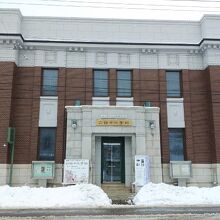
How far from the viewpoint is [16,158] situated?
23.0 meters

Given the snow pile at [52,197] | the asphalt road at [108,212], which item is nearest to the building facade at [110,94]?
the snow pile at [52,197]

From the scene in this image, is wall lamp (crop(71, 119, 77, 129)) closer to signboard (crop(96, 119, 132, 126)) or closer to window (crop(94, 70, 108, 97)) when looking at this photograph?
signboard (crop(96, 119, 132, 126))

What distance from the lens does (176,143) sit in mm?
24438

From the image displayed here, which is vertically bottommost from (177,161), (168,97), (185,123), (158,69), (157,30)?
(177,161)

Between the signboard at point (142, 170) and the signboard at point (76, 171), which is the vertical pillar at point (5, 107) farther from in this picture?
the signboard at point (142, 170)

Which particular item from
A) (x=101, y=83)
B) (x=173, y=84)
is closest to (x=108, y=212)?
(x=101, y=83)

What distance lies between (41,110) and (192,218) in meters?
14.9

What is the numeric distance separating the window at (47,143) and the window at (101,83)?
13.8 feet

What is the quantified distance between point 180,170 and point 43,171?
9277 mm

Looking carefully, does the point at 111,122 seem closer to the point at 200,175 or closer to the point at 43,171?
the point at 43,171

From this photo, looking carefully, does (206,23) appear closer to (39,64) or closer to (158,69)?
(158,69)

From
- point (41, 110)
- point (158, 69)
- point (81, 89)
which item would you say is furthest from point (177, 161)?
point (41, 110)

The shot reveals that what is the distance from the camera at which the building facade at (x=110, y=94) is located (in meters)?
22.8

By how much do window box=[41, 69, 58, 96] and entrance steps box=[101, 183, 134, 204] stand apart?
768 centimetres
